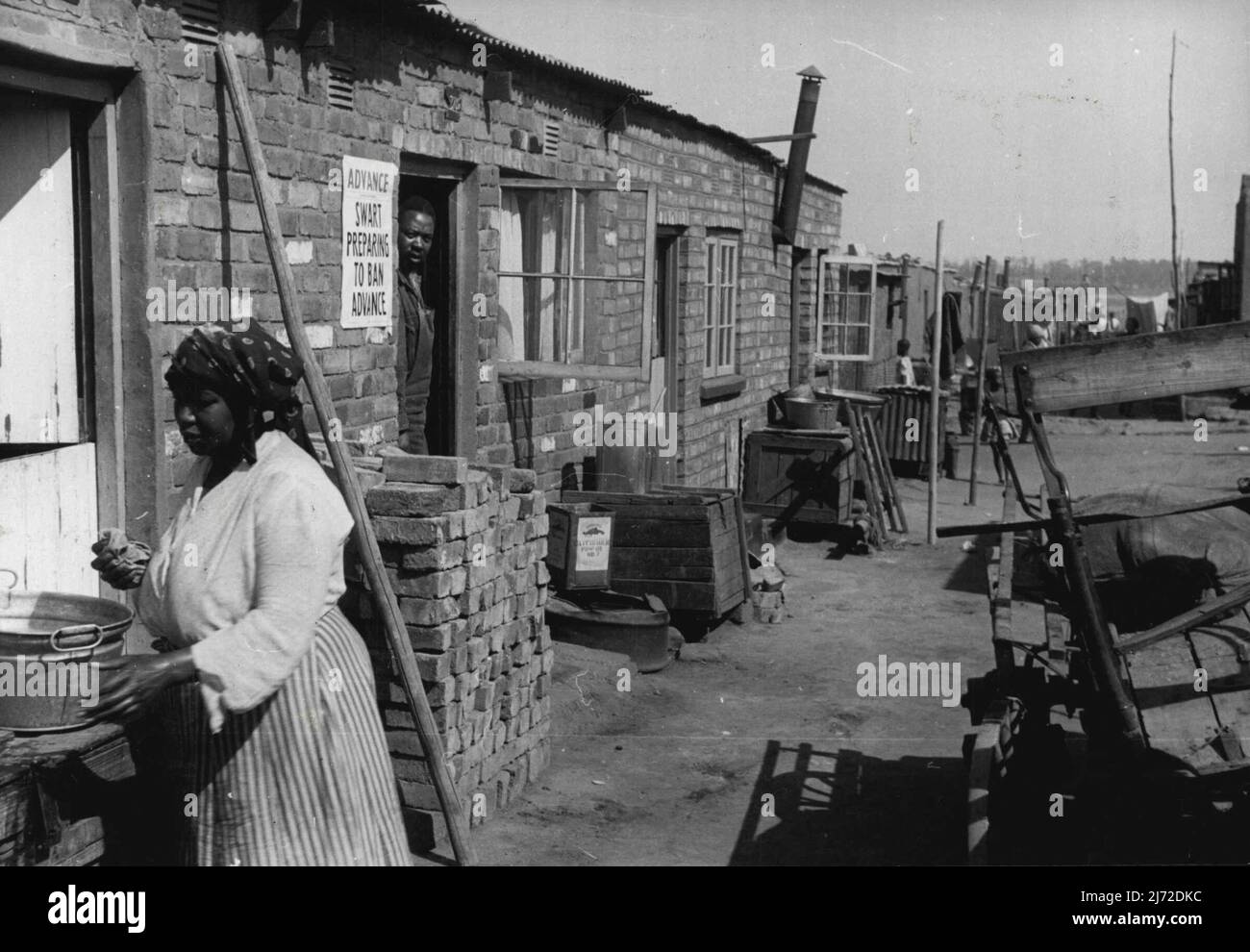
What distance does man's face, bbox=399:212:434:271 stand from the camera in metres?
7.10

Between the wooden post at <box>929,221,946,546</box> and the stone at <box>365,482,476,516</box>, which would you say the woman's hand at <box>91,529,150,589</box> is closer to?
the stone at <box>365,482,476,516</box>

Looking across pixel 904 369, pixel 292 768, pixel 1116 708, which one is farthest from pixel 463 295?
pixel 904 369

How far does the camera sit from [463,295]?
7.86m

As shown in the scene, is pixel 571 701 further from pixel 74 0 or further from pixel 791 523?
pixel 791 523

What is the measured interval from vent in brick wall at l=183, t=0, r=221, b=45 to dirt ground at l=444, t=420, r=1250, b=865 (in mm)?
3261

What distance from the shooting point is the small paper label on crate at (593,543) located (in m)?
8.09

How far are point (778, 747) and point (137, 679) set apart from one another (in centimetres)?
445

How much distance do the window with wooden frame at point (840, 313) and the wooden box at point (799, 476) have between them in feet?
12.5

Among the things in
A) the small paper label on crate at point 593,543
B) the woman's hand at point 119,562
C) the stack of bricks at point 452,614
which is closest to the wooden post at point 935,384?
the small paper label on crate at point 593,543

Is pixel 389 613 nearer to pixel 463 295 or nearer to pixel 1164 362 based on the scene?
pixel 1164 362
